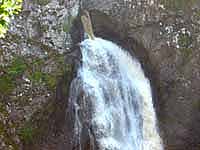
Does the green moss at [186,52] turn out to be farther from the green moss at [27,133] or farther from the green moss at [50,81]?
the green moss at [27,133]

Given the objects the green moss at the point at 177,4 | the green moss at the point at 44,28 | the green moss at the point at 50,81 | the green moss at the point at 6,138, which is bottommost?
the green moss at the point at 6,138

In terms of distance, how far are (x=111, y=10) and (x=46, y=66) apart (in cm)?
212

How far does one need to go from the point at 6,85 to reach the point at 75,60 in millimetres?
1637

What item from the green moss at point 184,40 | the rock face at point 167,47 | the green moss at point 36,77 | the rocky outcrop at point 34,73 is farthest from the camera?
the green moss at point 184,40

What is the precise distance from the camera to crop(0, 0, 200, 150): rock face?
391 inches

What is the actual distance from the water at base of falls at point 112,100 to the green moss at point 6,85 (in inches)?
52.0

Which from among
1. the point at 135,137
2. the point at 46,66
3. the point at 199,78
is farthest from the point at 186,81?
the point at 46,66

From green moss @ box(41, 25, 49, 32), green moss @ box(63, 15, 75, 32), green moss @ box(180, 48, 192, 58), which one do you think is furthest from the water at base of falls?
green moss @ box(180, 48, 192, 58)

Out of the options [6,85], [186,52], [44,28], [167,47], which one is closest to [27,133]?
[6,85]

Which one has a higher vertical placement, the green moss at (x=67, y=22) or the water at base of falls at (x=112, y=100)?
the green moss at (x=67, y=22)

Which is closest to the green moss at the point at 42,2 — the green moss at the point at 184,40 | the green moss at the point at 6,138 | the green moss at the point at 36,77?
the green moss at the point at 36,77

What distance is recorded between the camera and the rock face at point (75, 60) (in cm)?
A: 994

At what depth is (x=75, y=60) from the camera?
10414 mm

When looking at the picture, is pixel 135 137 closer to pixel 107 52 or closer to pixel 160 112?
pixel 160 112
